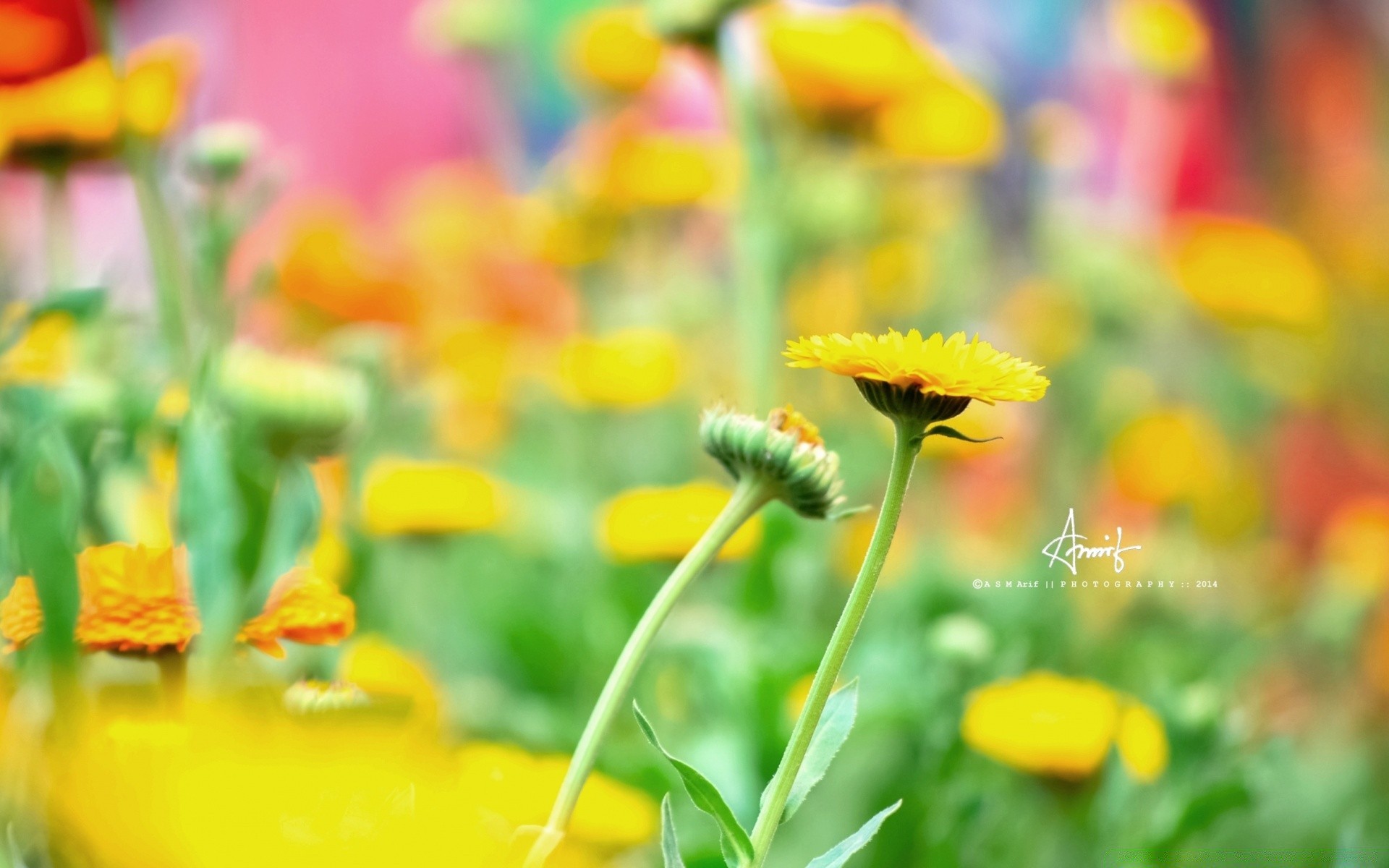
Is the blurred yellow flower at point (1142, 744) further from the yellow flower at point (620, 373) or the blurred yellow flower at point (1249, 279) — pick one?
the blurred yellow flower at point (1249, 279)

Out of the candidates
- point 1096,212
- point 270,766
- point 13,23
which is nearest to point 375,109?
point 1096,212

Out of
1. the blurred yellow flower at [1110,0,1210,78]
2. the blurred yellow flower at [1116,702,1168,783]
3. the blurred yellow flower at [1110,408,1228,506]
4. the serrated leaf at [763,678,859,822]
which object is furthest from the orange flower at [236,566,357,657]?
the blurred yellow flower at [1110,0,1210,78]

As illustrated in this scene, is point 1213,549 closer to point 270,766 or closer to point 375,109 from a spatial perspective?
point 270,766

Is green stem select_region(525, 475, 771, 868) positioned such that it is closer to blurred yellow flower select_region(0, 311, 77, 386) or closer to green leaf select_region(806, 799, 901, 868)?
green leaf select_region(806, 799, 901, 868)
